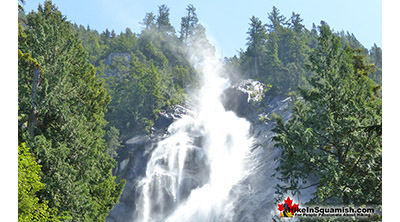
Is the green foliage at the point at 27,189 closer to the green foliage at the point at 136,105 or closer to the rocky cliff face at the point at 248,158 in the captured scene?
the rocky cliff face at the point at 248,158

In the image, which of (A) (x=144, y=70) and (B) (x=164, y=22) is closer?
(A) (x=144, y=70)

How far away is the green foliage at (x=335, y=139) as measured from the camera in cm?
1427

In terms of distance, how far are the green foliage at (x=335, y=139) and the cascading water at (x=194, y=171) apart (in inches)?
800

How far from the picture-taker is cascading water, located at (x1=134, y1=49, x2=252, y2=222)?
1536 inches

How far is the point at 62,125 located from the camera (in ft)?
62.6

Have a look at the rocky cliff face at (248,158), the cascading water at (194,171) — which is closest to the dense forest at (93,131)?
the rocky cliff face at (248,158)

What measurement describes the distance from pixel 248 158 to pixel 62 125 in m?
29.6

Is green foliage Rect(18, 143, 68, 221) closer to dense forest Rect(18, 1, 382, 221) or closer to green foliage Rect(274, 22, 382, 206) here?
dense forest Rect(18, 1, 382, 221)

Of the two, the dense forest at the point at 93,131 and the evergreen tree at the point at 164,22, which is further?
the evergreen tree at the point at 164,22

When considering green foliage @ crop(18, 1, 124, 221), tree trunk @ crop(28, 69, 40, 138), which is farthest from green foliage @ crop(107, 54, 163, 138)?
tree trunk @ crop(28, 69, 40, 138)

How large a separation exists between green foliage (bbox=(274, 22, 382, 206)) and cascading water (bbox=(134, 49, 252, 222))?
20.3 meters

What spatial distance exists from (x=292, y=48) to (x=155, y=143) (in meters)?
37.2

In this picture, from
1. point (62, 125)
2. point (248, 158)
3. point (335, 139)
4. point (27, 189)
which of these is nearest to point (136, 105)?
point (248, 158)

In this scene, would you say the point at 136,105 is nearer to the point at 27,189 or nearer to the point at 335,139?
the point at 27,189
